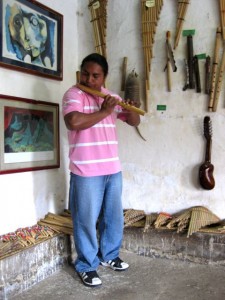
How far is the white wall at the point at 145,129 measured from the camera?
230 cm

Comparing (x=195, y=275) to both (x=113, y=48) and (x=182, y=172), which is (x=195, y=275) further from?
(x=113, y=48)

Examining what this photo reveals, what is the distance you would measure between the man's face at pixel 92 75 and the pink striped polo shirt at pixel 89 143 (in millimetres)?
67

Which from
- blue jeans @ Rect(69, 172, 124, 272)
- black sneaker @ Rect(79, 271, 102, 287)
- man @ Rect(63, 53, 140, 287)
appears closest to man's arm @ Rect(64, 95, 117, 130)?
man @ Rect(63, 53, 140, 287)

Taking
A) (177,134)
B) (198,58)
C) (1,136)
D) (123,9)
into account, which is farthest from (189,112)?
(1,136)

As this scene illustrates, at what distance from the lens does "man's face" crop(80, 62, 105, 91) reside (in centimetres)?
200

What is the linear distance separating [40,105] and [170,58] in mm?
964

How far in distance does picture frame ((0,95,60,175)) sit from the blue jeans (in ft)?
1.22

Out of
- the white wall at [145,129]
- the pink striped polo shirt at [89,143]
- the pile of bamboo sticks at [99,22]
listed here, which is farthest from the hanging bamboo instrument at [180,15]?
the pink striped polo shirt at [89,143]

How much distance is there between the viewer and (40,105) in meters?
2.33

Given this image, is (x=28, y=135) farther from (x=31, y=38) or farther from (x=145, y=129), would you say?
(x=145, y=129)

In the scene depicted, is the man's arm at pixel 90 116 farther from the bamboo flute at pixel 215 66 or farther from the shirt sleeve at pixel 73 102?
the bamboo flute at pixel 215 66

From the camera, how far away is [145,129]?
260 cm

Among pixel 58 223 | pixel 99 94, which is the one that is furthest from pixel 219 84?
pixel 58 223

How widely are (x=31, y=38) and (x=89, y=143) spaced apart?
2.72ft
